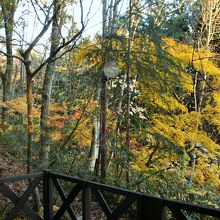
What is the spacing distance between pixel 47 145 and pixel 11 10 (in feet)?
15.7

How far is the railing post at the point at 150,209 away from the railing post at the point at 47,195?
167 cm

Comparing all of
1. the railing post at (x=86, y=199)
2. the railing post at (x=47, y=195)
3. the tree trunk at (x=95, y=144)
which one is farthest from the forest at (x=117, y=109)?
the railing post at (x=86, y=199)

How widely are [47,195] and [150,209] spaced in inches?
75.6

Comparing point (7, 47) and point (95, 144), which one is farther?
point (7, 47)

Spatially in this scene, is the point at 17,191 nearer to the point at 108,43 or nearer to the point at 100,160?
the point at 100,160

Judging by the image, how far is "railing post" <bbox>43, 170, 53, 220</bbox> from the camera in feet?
13.9

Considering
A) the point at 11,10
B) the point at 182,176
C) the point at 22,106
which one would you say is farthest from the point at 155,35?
the point at 11,10

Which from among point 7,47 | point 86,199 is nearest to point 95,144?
point 86,199

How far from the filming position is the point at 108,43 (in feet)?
19.9

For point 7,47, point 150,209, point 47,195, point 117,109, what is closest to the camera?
point 150,209

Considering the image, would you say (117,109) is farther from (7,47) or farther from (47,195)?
(7,47)

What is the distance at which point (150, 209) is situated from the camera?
295 cm

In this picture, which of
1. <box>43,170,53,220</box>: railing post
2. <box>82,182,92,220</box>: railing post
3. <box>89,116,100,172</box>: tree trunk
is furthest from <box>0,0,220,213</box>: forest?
<box>82,182,92,220</box>: railing post

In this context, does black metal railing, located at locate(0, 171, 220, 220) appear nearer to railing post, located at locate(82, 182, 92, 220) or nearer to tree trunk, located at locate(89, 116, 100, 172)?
railing post, located at locate(82, 182, 92, 220)
